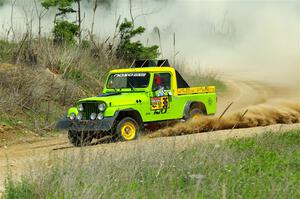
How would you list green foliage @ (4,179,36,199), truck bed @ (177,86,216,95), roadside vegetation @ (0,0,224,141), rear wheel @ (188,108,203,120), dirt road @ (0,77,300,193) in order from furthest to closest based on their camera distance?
1. roadside vegetation @ (0,0,224,141)
2. rear wheel @ (188,108,203,120)
3. truck bed @ (177,86,216,95)
4. dirt road @ (0,77,300,193)
5. green foliage @ (4,179,36,199)

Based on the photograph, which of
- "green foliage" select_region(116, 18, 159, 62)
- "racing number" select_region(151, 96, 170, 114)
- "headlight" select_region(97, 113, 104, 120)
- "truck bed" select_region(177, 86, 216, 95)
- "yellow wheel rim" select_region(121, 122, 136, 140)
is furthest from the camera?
"green foliage" select_region(116, 18, 159, 62)

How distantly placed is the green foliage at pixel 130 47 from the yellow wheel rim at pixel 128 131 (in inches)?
463

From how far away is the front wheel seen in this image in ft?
45.4

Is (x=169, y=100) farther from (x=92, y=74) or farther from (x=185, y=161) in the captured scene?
(x=92, y=74)

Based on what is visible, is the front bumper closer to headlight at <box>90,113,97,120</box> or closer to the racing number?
headlight at <box>90,113,97,120</box>

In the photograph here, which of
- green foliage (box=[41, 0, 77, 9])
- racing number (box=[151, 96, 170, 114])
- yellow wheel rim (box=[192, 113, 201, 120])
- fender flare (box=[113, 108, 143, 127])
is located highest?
green foliage (box=[41, 0, 77, 9])

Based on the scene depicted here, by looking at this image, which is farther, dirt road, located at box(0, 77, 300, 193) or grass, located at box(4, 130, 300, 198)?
dirt road, located at box(0, 77, 300, 193)

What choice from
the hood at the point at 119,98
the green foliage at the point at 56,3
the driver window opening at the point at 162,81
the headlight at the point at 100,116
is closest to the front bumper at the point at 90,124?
the headlight at the point at 100,116

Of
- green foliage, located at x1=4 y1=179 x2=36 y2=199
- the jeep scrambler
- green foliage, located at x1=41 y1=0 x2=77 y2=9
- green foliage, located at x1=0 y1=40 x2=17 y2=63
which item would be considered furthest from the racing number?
green foliage, located at x1=41 y1=0 x2=77 y2=9

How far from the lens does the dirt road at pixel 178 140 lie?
1045 centimetres

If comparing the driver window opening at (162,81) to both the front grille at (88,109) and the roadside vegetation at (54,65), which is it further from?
the roadside vegetation at (54,65)

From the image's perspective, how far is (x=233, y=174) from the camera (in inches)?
322

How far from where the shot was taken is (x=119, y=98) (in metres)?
14.1

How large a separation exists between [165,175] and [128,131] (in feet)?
20.1
